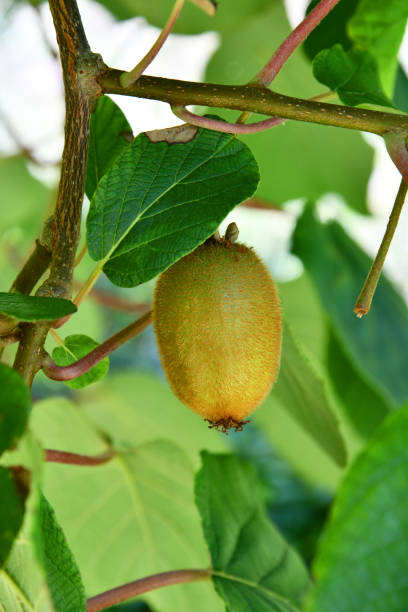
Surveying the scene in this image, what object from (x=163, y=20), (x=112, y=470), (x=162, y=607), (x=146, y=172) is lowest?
(x=162, y=607)

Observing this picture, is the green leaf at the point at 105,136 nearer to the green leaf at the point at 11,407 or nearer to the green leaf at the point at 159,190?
the green leaf at the point at 159,190

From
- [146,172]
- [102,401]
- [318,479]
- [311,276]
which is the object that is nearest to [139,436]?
[102,401]

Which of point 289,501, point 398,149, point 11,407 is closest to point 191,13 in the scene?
point 398,149

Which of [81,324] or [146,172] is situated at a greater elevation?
[146,172]

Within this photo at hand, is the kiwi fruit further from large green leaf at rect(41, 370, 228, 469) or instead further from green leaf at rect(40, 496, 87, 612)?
large green leaf at rect(41, 370, 228, 469)

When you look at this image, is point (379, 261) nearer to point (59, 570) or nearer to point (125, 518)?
point (59, 570)

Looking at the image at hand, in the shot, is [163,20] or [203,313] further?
[163,20]

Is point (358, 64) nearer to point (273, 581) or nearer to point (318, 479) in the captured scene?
point (273, 581)
